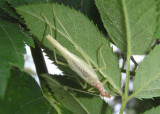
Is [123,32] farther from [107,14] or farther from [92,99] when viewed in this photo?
[92,99]

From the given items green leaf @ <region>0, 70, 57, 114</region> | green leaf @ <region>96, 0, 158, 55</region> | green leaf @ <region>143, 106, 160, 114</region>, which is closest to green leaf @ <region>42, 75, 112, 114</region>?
green leaf @ <region>0, 70, 57, 114</region>

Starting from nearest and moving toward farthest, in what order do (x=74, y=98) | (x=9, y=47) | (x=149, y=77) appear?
(x=9, y=47) → (x=149, y=77) → (x=74, y=98)

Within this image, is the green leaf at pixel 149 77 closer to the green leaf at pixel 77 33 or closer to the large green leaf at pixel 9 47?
the green leaf at pixel 77 33

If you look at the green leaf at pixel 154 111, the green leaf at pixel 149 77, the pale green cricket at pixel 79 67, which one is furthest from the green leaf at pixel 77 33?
the green leaf at pixel 154 111

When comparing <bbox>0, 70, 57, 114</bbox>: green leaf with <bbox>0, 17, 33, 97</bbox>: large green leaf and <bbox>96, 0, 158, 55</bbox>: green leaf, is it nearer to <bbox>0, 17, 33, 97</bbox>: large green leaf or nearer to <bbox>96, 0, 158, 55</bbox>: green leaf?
<bbox>0, 17, 33, 97</bbox>: large green leaf

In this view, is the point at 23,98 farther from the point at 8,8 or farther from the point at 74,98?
the point at 8,8

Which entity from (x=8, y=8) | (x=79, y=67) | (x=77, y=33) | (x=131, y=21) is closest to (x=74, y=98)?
(x=79, y=67)
